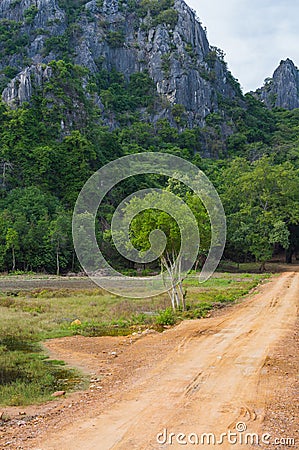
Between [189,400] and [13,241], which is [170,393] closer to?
[189,400]

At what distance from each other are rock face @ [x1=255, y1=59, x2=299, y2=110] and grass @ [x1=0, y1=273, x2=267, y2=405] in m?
130

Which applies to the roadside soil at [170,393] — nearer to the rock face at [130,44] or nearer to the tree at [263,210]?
the tree at [263,210]

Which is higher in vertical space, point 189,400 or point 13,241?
point 13,241

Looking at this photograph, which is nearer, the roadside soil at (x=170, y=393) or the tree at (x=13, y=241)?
the roadside soil at (x=170, y=393)

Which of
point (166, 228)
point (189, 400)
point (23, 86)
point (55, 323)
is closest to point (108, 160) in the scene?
point (23, 86)

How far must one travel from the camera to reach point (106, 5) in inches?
4884

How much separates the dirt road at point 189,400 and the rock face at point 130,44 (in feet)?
312

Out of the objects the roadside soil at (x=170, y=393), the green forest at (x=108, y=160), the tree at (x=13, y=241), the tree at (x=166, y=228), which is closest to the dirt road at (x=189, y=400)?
the roadside soil at (x=170, y=393)

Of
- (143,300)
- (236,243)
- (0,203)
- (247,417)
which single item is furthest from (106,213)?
(247,417)

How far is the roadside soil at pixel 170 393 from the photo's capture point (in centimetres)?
664

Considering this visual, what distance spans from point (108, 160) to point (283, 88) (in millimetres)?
96420

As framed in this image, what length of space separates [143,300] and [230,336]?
1229 cm

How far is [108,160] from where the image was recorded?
79000 mm

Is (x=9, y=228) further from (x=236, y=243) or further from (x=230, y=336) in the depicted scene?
(x=230, y=336)
